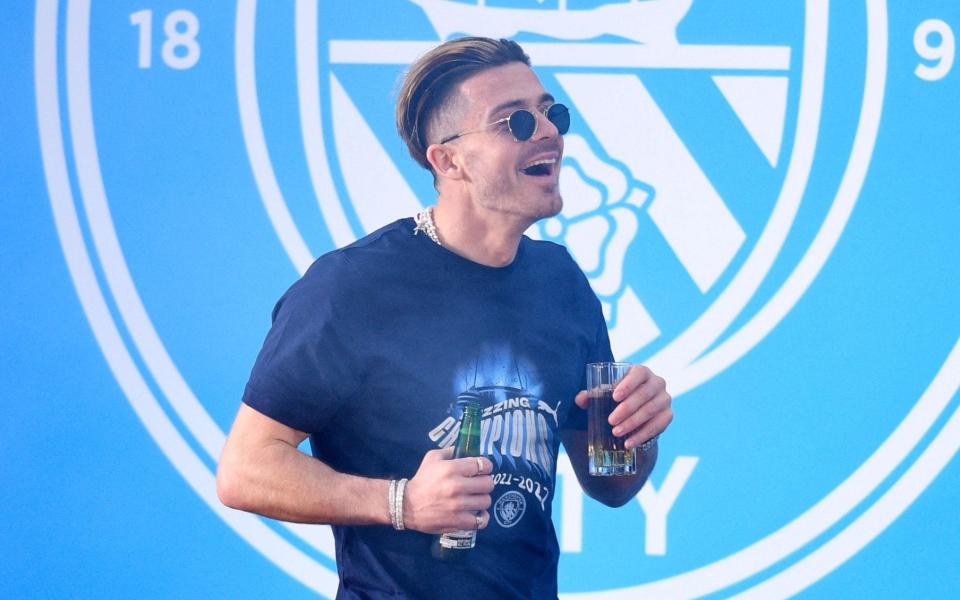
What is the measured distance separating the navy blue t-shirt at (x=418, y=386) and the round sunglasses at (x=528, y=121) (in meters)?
0.25

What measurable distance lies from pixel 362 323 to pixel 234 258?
1.22 metres

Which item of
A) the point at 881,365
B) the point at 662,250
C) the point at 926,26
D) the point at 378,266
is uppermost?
the point at 926,26

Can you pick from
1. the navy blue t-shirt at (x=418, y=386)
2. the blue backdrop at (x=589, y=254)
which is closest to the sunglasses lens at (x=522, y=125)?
the navy blue t-shirt at (x=418, y=386)

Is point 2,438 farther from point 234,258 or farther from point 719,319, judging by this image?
point 719,319

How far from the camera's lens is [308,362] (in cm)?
163

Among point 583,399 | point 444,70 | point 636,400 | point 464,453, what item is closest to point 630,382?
point 636,400

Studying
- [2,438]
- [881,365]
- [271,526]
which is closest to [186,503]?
[271,526]

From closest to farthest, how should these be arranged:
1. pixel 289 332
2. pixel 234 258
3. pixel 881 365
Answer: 1. pixel 289 332
2. pixel 881 365
3. pixel 234 258

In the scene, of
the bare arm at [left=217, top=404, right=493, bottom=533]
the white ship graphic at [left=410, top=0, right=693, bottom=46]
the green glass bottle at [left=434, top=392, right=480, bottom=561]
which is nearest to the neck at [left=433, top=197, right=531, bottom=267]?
the green glass bottle at [left=434, top=392, right=480, bottom=561]

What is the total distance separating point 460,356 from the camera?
5.77 ft

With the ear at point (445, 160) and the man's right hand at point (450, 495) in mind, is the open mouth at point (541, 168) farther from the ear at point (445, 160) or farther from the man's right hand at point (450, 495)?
the man's right hand at point (450, 495)

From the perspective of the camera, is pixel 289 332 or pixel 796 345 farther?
pixel 796 345

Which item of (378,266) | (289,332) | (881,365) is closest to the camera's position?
(289,332)

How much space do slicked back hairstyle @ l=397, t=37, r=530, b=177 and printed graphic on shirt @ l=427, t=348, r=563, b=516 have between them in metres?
0.50
